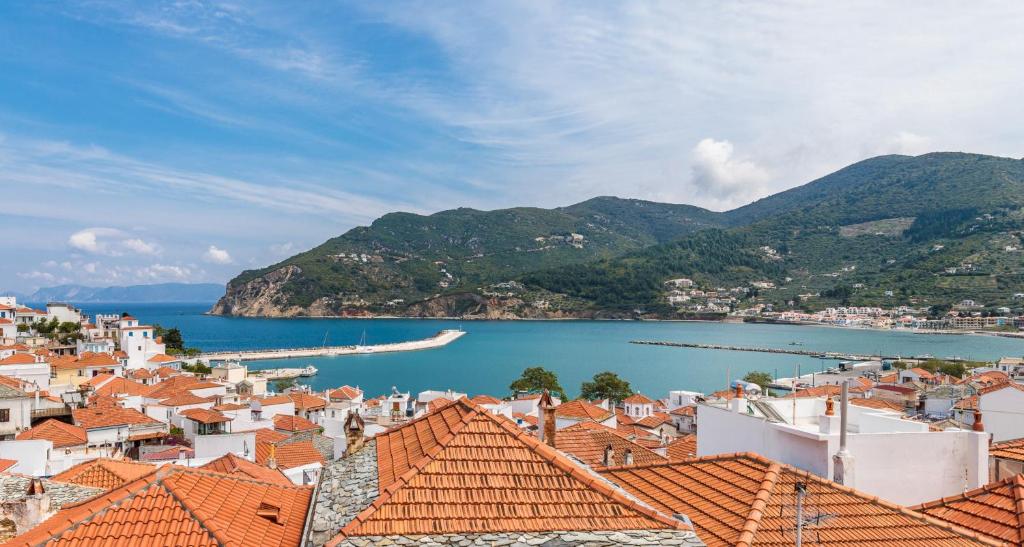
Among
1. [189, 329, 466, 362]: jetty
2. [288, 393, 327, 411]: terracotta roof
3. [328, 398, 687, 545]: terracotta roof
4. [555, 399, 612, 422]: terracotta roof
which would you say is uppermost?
[328, 398, 687, 545]: terracotta roof

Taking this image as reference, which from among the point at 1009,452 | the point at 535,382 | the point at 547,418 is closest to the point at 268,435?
the point at 547,418

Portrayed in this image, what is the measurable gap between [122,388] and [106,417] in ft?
35.6

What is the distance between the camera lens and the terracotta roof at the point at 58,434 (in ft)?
60.6

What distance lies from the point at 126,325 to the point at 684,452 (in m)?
47.8

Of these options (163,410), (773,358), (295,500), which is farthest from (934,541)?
(773,358)

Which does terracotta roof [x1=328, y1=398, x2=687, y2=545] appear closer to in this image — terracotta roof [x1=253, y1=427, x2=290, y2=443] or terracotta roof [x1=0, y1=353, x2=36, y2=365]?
terracotta roof [x1=253, y1=427, x2=290, y2=443]

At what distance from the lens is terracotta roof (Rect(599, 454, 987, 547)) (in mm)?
5625

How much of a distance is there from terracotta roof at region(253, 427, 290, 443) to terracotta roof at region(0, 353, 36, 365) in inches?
610

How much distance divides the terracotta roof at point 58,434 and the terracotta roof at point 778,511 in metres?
18.7

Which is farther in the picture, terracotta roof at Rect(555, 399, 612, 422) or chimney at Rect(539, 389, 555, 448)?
terracotta roof at Rect(555, 399, 612, 422)

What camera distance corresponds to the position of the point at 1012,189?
7254 inches

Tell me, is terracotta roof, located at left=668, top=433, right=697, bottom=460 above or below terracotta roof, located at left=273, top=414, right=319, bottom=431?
above

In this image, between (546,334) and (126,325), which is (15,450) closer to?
(126,325)

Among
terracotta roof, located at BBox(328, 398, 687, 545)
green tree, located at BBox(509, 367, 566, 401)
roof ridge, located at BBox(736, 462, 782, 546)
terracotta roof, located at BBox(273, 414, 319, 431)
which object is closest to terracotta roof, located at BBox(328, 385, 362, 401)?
green tree, located at BBox(509, 367, 566, 401)
